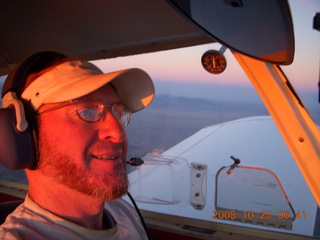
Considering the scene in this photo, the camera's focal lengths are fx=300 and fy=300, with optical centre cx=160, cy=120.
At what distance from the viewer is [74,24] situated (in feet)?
5.52

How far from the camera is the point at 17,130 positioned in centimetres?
98

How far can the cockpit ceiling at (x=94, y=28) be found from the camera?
1.49 metres

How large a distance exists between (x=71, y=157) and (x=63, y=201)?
→ 163 millimetres

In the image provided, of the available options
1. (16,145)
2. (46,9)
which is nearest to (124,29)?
(46,9)

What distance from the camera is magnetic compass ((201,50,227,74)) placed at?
159 cm

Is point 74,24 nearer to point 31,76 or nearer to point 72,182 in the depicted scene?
point 31,76

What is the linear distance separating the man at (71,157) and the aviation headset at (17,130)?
0.02m

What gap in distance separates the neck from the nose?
8.8 inches

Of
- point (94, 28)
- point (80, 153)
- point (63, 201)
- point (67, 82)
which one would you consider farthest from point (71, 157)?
point (94, 28)

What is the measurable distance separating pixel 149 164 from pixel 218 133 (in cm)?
63

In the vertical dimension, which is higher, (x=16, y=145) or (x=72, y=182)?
(x=16, y=145)

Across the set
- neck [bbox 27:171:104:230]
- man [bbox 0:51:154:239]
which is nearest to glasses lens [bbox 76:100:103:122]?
man [bbox 0:51:154:239]
